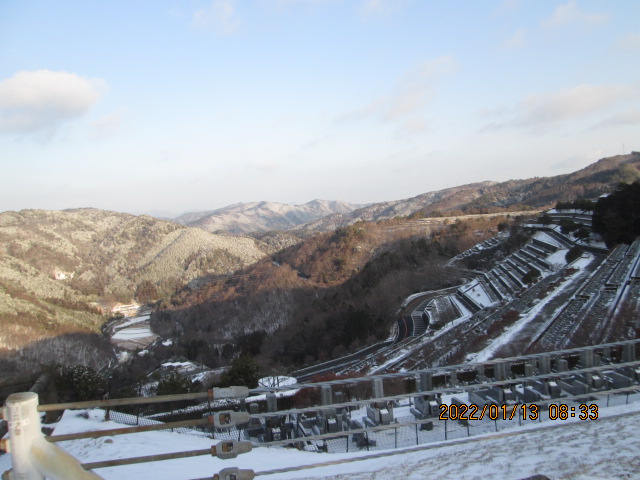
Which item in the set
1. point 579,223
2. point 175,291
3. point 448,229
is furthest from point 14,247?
point 579,223

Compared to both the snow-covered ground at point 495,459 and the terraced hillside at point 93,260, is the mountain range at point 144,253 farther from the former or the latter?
the snow-covered ground at point 495,459

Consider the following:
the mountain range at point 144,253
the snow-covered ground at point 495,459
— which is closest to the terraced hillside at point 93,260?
the mountain range at point 144,253
